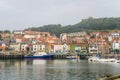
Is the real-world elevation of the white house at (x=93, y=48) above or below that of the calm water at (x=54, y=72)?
above

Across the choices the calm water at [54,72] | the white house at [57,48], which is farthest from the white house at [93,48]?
the calm water at [54,72]

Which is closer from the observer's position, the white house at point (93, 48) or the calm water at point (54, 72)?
the calm water at point (54, 72)

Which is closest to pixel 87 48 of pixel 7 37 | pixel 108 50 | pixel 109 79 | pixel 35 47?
pixel 108 50

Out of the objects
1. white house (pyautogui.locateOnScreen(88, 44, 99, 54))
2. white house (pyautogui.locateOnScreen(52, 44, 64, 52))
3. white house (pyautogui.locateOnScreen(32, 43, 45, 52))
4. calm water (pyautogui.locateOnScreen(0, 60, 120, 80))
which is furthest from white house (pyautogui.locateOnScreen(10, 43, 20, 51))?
calm water (pyautogui.locateOnScreen(0, 60, 120, 80))

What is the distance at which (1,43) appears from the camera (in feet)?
485

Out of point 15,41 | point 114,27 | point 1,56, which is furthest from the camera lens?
point 114,27

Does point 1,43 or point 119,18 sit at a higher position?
point 119,18

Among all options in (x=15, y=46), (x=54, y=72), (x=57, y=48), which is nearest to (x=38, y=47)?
(x=57, y=48)

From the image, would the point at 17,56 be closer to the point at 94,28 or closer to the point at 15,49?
the point at 15,49

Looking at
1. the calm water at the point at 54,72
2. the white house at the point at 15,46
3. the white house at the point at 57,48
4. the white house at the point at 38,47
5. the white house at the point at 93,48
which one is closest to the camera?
the calm water at the point at 54,72

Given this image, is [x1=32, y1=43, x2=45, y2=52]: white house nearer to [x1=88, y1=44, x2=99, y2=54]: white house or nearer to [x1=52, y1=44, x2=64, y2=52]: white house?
[x1=52, y1=44, x2=64, y2=52]: white house

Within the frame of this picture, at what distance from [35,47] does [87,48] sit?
18727 mm

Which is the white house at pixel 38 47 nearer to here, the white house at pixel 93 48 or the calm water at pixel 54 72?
the white house at pixel 93 48

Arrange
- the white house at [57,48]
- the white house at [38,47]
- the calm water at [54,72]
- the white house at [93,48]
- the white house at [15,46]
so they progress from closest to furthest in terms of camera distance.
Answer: the calm water at [54,72] → the white house at [93,48] → the white house at [38,47] → the white house at [57,48] → the white house at [15,46]
